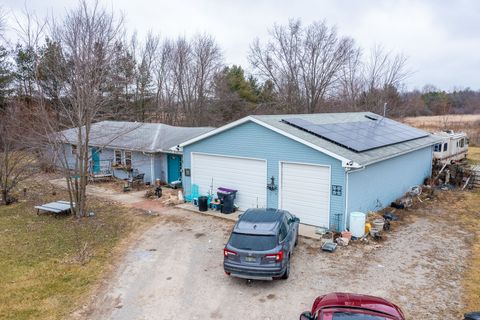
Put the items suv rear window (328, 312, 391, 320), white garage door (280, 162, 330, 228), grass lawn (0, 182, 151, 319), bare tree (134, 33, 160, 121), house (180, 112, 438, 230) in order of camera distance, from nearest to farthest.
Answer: suv rear window (328, 312, 391, 320), grass lawn (0, 182, 151, 319), house (180, 112, 438, 230), white garage door (280, 162, 330, 228), bare tree (134, 33, 160, 121)

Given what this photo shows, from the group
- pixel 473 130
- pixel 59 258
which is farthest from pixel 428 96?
pixel 59 258

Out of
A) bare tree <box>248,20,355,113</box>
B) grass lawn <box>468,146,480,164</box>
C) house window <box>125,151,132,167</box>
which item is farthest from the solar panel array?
bare tree <box>248,20,355,113</box>

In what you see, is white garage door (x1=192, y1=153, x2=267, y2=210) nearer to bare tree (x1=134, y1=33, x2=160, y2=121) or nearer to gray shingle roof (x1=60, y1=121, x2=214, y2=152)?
gray shingle roof (x1=60, y1=121, x2=214, y2=152)

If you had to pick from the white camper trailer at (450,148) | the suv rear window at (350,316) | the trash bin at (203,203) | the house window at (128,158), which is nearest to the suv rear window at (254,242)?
the suv rear window at (350,316)

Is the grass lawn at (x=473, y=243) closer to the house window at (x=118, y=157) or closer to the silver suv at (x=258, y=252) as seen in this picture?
the silver suv at (x=258, y=252)

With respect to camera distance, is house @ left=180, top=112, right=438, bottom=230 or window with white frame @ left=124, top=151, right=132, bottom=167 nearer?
house @ left=180, top=112, right=438, bottom=230

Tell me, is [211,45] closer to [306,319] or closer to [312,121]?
[312,121]

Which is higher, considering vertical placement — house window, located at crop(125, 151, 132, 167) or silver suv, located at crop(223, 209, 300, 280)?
house window, located at crop(125, 151, 132, 167)

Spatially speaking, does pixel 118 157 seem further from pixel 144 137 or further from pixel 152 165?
pixel 152 165
